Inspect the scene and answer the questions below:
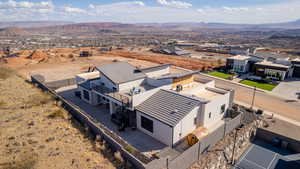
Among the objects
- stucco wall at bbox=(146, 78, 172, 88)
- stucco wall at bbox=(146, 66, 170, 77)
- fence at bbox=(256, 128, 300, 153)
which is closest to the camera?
fence at bbox=(256, 128, 300, 153)

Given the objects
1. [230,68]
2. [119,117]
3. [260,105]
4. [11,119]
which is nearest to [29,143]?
[11,119]

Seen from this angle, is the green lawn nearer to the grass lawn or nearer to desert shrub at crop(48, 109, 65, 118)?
the grass lawn

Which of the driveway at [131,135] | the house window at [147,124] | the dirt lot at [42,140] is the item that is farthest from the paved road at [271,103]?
the dirt lot at [42,140]

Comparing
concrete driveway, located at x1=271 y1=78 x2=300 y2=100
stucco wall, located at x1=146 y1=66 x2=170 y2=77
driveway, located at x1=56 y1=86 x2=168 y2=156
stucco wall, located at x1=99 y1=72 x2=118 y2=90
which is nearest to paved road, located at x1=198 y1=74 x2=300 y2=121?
concrete driveway, located at x1=271 y1=78 x2=300 y2=100

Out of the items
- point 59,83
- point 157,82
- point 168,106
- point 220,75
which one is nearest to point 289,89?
point 220,75

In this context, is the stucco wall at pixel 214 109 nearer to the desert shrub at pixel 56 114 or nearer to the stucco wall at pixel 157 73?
the stucco wall at pixel 157 73

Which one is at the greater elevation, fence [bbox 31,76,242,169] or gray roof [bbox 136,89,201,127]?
gray roof [bbox 136,89,201,127]
